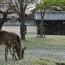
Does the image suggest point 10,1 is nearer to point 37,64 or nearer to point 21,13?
point 21,13

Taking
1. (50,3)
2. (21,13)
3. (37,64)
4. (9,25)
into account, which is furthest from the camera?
(9,25)

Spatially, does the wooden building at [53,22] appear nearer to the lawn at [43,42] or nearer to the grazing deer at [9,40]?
the lawn at [43,42]

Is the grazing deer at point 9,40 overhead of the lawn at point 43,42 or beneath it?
overhead

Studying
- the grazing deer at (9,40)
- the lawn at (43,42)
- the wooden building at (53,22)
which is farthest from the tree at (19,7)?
the wooden building at (53,22)

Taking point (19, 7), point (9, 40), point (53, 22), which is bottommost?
point (53, 22)

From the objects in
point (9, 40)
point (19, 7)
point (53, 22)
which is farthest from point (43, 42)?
point (53, 22)

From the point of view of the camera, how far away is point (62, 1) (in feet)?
111

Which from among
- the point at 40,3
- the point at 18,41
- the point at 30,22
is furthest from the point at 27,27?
the point at 18,41

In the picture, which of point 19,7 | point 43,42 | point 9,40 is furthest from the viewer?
point 19,7

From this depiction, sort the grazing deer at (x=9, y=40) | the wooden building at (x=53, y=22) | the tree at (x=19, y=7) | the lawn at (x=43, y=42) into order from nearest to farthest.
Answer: the grazing deer at (x=9, y=40), the lawn at (x=43, y=42), the tree at (x=19, y=7), the wooden building at (x=53, y=22)

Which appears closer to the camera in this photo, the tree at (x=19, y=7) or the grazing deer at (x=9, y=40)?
the grazing deer at (x=9, y=40)

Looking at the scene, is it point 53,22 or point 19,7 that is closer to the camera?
point 19,7

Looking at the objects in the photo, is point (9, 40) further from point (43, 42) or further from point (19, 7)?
point (19, 7)

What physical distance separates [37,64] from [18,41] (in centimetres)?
127
